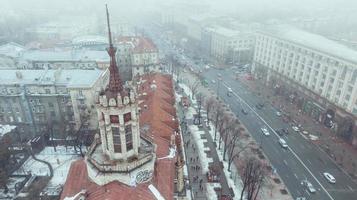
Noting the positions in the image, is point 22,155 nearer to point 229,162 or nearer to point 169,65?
point 229,162

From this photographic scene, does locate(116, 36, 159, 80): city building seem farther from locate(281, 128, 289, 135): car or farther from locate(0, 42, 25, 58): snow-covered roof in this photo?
locate(281, 128, 289, 135): car

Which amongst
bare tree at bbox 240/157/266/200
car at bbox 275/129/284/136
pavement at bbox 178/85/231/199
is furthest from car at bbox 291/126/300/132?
bare tree at bbox 240/157/266/200

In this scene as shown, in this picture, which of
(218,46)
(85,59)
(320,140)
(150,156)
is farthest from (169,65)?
(150,156)

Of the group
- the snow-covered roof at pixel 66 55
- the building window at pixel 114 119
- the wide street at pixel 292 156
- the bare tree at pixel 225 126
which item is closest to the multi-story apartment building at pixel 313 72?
the wide street at pixel 292 156

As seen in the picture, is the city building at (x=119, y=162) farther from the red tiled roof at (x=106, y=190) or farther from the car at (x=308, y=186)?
the car at (x=308, y=186)

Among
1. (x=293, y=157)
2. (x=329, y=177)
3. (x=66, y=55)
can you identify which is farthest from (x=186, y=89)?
(x=329, y=177)

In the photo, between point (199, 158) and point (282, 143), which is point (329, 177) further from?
point (199, 158)
